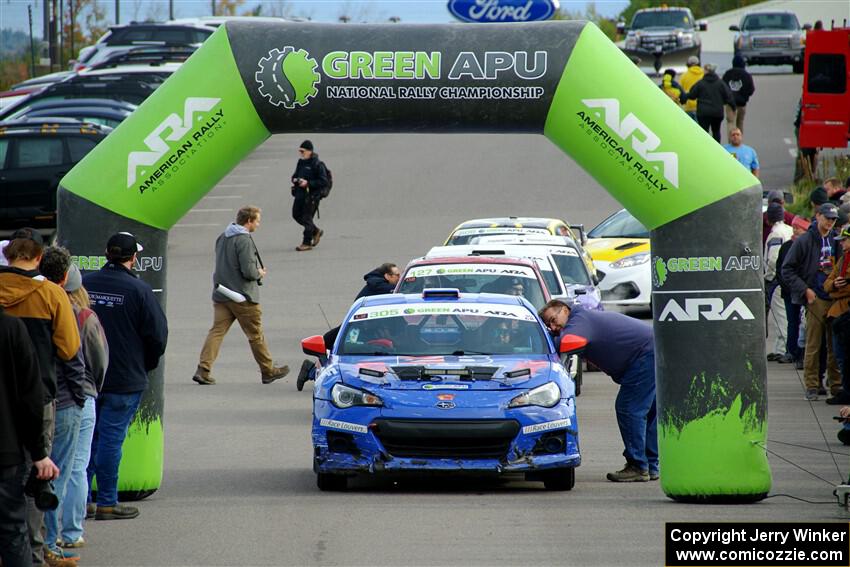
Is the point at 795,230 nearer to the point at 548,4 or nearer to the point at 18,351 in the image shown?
the point at 548,4

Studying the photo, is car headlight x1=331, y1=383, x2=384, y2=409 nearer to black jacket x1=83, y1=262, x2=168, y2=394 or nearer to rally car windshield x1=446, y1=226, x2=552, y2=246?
black jacket x1=83, y1=262, x2=168, y2=394

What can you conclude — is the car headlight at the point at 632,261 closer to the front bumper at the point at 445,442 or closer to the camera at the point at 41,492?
the front bumper at the point at 445,442

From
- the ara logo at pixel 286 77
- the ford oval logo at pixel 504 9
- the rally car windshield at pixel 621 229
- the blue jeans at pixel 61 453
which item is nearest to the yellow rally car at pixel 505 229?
the rally car windshield at pixel 621 229

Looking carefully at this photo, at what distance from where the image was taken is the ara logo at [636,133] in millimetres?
10469

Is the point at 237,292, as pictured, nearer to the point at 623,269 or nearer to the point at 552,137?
the point at 623,269

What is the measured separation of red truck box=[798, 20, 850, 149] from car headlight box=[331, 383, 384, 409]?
18.9m

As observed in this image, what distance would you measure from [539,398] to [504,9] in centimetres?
974

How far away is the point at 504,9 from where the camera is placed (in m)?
19.7

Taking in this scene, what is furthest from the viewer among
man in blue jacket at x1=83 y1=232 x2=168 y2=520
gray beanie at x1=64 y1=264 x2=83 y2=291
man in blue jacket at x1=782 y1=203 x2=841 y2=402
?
man in blue jacket at x1=782 y1=203 x2=841 y2=402

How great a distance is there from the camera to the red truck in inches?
1100

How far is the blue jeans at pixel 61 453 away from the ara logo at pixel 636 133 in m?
4.07

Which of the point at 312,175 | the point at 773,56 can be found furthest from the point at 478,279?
the point at 773,56

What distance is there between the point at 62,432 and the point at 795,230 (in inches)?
437

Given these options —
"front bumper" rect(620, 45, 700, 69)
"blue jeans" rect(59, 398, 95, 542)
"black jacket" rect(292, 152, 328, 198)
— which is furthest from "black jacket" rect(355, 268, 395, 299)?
"front bumper" rect(620, 45, 700, 69)
